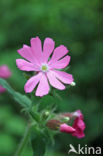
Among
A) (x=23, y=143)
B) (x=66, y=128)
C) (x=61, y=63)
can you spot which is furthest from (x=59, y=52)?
(x=23, y=143)

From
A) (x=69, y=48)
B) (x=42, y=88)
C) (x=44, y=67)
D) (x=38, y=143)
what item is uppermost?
(x=69, y=48)

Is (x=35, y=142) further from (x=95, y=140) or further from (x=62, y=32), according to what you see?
(x=62, y=32)

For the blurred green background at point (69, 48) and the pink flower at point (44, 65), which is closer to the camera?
the pink flower at point (44, 65)

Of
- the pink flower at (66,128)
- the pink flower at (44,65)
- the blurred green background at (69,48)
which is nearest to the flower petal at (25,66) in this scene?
the pink flower at (44,65)

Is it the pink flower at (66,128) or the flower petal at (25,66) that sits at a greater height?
the flower petal at (25,66)

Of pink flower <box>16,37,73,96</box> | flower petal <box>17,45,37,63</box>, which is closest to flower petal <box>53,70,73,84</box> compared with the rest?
pink flower <box>16,37,73,96</box>

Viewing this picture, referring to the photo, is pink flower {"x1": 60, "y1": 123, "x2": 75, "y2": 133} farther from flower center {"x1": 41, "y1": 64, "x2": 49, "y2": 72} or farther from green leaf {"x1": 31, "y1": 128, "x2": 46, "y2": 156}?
flower center {"x1": 41, "y1": 64, "x2": 49, "y2": 72}

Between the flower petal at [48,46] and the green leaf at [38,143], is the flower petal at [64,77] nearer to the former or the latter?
the flower petal at [48,46]

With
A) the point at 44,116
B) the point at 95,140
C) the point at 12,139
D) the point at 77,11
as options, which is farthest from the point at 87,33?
the point at 44,116

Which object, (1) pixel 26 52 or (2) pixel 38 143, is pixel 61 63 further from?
(2) pixel 38 143
